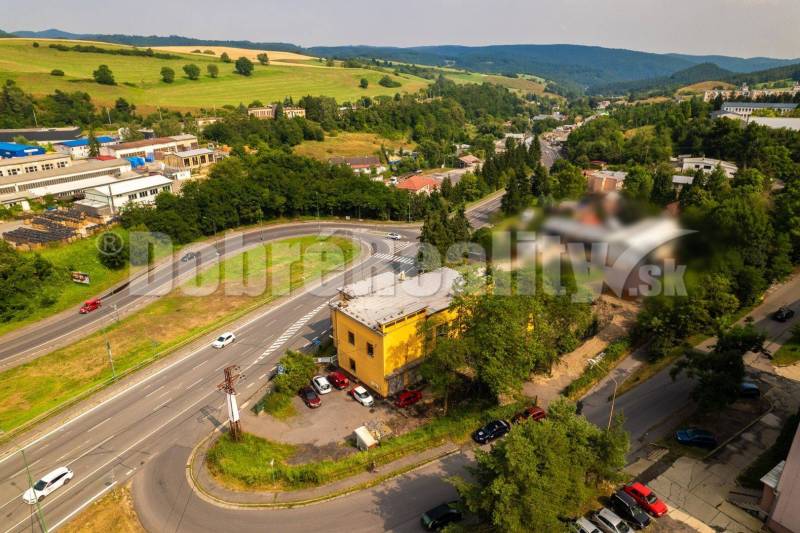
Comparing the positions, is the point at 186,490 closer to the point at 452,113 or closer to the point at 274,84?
the point at 452,113

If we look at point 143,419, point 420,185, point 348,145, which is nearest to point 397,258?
point 143,419

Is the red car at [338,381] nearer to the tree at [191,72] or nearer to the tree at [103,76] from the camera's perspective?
the tree at [103,76]

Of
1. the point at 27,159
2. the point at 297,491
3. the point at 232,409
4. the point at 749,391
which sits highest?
the point at 27,159

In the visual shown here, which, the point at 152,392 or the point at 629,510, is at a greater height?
the point at 629,510

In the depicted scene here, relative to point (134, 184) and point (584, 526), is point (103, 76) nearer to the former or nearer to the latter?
point (134, 184)

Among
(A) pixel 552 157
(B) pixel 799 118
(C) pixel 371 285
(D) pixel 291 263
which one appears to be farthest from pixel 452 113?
(C) pixel 371 285

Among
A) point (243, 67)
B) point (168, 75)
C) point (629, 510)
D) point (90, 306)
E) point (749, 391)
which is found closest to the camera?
point (629, 510)
